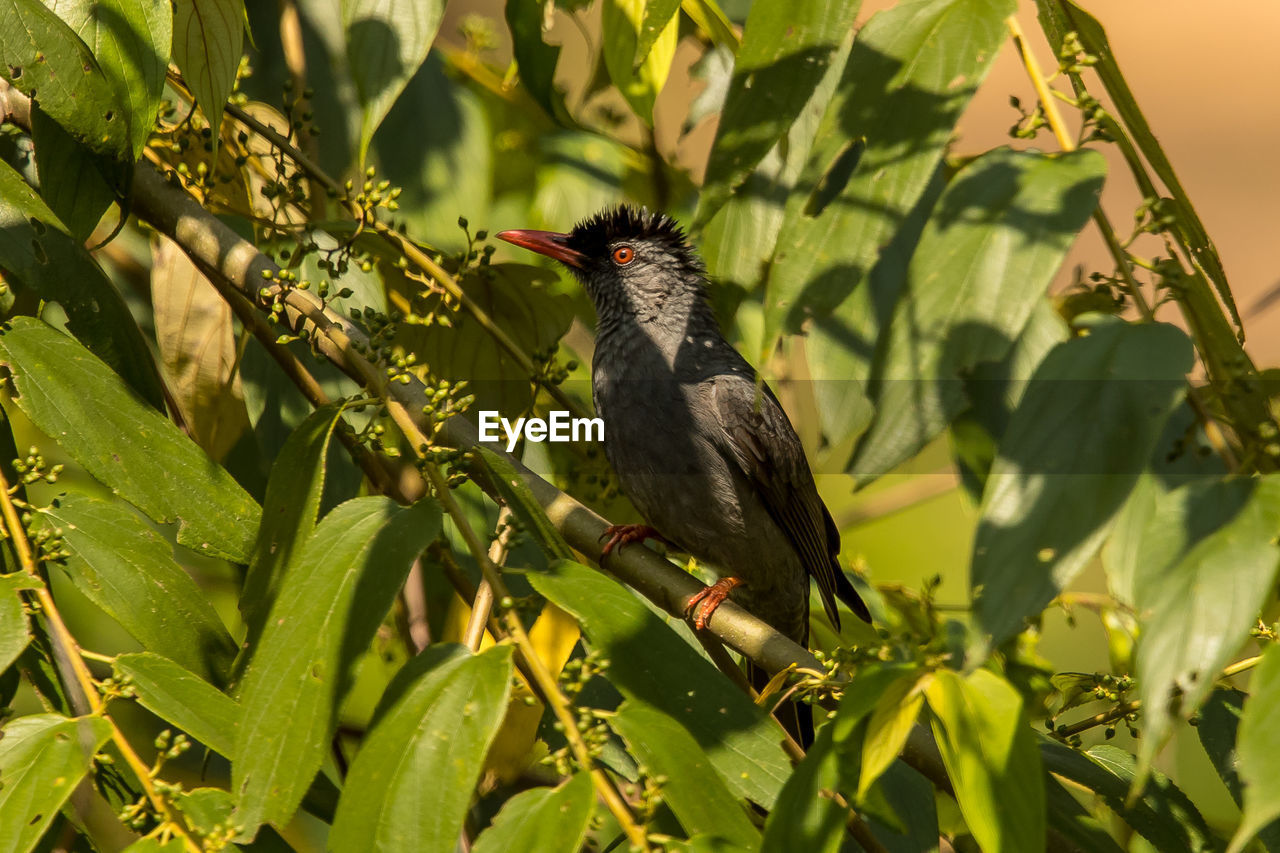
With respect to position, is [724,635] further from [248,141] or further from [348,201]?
[248,141]

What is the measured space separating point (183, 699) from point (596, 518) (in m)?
0.99

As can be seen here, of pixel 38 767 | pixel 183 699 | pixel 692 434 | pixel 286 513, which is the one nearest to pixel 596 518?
pixel 286 513

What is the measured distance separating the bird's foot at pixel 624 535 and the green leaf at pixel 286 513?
0.71m

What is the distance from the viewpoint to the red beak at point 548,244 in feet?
12.9

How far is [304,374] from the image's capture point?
2.76m

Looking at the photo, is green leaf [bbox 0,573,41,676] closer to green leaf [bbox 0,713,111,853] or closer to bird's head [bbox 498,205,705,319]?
green leaf [bbox 0,713,111,853]

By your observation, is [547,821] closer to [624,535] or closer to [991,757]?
[991,757]

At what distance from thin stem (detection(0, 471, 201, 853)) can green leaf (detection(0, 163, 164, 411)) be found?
16.8 inches

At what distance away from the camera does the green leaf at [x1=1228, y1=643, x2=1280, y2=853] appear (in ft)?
4.00

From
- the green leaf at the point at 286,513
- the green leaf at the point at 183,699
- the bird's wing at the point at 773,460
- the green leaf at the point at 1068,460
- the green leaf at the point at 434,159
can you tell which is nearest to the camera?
the green leaf at the point at 1068,460

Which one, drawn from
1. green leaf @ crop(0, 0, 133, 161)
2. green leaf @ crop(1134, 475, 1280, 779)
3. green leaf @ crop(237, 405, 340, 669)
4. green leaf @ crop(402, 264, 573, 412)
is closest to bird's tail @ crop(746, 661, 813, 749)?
green leaf @ crop(402, 264, 573, 412)

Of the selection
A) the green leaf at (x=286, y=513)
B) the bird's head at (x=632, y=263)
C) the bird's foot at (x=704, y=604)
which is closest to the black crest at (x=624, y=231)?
the bird's head at (x=632, y=263)

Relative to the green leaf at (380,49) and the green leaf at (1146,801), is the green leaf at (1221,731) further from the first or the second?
the green leaf at (380,49)

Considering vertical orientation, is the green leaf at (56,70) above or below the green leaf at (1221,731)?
above
